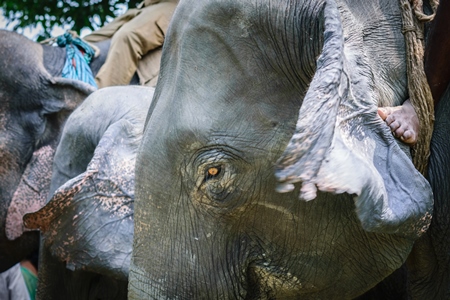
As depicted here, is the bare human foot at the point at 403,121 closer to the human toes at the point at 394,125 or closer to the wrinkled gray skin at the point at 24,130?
the human toes at the point at 394,125

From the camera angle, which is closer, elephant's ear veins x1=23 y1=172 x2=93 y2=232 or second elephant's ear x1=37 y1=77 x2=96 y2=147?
elephant's ear veins x1=23 y1=172 x2=93 y2=232

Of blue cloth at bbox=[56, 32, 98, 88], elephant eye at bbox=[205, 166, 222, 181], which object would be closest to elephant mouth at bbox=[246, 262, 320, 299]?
elephant eye at bbox=[205, 166, 222, 181]

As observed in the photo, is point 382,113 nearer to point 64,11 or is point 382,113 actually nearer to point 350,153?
point 350,153

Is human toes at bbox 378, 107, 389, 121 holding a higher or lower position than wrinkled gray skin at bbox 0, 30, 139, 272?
higher

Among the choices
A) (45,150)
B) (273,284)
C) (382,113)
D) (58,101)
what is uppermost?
(382,113)

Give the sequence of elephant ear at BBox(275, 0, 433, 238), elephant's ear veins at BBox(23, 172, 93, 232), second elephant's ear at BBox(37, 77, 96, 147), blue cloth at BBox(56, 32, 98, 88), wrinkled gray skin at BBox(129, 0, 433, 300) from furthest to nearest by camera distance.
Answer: blue cloth at BBox(56, 32, 98, 88) → second elephant's ear at BBox(37, 77, 96, 147) → elephant's ear veins at BBox(23, 172, 93, 232) → wrinkled gray skin at BBox(129, 0, 433, 300) → elephant ear at BBox(275, 0, 433, 238)

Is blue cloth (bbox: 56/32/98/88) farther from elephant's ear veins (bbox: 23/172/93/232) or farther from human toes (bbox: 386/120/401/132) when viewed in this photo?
human toes (bbox: 386/120/401/132)

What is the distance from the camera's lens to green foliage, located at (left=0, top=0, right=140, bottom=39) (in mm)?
6625

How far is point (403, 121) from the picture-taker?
7.21ft

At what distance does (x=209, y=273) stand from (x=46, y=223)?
137 centimetres

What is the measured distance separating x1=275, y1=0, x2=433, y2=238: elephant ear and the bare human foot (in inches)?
3.4

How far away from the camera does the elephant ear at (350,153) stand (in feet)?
5.68

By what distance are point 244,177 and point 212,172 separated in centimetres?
7

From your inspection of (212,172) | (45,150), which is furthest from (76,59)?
(212,172)
